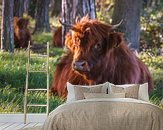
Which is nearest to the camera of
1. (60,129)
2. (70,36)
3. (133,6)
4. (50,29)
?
(60,129)

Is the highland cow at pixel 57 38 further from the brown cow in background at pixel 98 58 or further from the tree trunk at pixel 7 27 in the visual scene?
the brown cow in background at pixel 98 58

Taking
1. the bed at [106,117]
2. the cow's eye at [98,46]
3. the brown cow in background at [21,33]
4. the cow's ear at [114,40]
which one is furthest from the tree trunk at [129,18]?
the bed at [106,117]

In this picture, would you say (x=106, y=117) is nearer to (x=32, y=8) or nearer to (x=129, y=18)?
(x=129, y=18)

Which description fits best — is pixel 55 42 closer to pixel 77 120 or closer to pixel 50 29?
pixel 50 29

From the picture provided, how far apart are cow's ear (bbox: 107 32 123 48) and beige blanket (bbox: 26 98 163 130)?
1.28 m

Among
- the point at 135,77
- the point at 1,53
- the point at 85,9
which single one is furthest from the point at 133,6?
the point at 1,53

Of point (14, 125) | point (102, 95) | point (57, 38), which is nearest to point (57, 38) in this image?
point (57, 38)

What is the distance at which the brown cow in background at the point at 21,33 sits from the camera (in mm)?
6020

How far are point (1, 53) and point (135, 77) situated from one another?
4.54 ft

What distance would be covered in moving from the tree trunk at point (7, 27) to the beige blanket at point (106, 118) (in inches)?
90.4

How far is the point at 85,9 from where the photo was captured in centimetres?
571

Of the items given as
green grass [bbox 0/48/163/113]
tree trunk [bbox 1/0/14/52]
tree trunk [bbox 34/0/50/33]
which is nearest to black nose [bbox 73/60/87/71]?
green grass [bbox 0/48/163/113]

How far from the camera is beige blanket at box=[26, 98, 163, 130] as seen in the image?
3688 mm

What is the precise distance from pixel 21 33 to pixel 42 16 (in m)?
0.86
